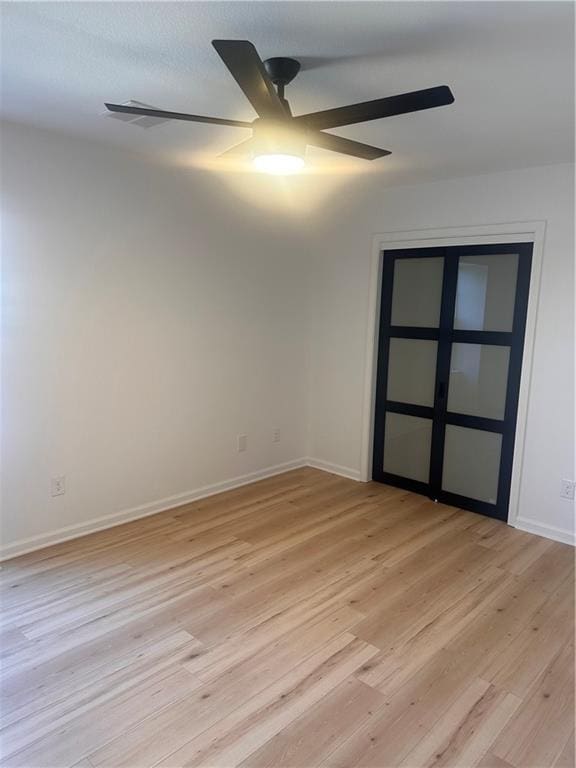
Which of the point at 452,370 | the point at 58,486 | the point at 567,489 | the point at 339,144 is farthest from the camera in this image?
the point at 452,370

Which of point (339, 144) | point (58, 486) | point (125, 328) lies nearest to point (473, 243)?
point (339, 144)

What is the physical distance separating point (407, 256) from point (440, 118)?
174 cm

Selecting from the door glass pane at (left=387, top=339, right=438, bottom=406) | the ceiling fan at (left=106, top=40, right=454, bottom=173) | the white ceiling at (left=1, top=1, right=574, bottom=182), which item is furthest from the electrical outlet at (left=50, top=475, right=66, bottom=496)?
the door glass pane at (left=387, top=339, right=438, bottom=406)

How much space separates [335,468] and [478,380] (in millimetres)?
1668

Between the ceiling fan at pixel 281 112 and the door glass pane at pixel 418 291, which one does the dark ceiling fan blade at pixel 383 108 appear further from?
the door glass pane at pixel 418 291

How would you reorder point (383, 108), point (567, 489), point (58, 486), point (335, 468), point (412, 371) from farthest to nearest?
point (335, 468), point (412, 371), point (567, 489), point (58, 486), point (383, 108)

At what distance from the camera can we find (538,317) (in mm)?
3570

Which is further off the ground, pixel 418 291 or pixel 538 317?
pixel 418 291

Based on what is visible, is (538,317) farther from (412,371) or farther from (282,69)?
(282,69)

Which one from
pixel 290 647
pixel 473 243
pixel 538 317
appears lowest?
pixel 290 647

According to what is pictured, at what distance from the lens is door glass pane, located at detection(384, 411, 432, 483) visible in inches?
171

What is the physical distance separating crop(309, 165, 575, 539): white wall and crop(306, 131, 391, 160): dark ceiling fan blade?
1.70 metres

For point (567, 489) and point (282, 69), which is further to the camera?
point (567, 489)

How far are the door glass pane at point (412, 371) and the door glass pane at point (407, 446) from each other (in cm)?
18
